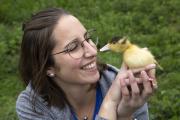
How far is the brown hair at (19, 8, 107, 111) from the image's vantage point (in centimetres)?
278

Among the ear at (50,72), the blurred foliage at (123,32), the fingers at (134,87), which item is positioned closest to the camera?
the fingers at (134,87)

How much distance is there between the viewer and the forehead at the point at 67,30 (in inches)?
107

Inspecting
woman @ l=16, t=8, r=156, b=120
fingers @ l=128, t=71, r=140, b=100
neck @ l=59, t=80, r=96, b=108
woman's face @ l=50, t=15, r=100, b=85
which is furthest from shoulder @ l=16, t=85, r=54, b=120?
fingers @ l=128, t=71, r=140, b=100

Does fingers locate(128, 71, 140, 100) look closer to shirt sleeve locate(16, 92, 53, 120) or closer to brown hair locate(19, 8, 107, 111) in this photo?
brown hair locate(19, 8, 107, 111)

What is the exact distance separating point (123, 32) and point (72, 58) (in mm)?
3395

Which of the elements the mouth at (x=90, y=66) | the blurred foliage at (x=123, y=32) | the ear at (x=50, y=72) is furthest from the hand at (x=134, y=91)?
the blurred foliage at (x=123, y=32)

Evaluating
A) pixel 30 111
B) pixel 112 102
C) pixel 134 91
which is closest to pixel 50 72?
pixel 30 111

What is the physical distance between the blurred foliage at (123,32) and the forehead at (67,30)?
1.97 m

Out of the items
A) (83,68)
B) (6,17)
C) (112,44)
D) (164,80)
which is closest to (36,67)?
(83,68)

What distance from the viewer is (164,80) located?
199 inches

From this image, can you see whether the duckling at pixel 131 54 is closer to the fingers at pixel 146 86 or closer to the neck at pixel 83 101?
the fingers at pixel 146 86

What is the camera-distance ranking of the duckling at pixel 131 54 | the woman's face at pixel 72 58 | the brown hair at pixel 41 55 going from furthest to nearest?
the brown hair at pixel 41 55 < the woman's face at pixel 72 58 < the duckling at pixel 131 54

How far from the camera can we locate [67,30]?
273cm

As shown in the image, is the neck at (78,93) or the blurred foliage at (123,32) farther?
the blurred foliage at (123,32)
